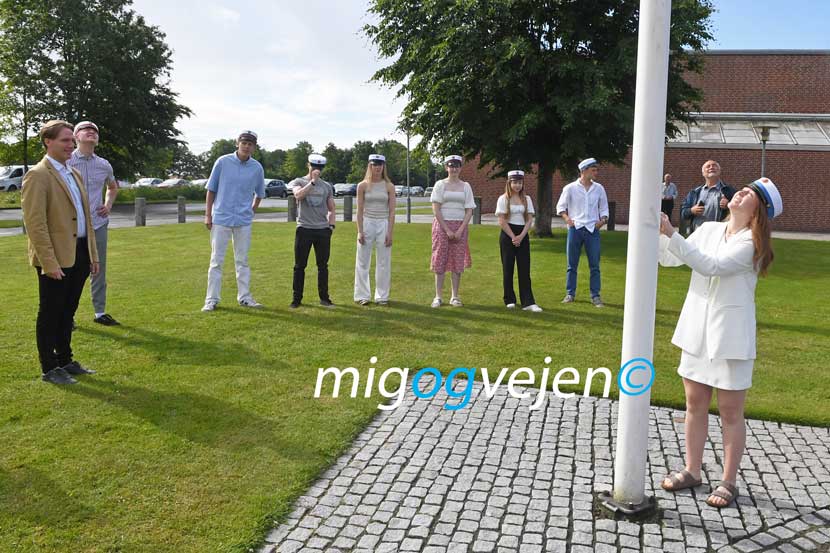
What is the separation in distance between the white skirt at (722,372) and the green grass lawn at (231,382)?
1860 millimetres

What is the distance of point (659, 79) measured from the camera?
3.62 meters

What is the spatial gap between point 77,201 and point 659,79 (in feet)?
17.0

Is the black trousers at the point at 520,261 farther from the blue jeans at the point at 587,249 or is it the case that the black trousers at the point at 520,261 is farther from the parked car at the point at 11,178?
the parked car at the point at 11,178

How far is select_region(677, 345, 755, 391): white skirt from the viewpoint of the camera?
3900mm

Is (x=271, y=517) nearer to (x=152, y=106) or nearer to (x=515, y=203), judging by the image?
(x=515, y=203)

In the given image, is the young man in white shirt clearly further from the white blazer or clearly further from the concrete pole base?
the concrete pole base

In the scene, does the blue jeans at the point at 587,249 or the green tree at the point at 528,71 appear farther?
the green tree at the point at 528,71

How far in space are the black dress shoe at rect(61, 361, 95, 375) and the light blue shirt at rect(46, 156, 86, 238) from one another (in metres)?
1.19

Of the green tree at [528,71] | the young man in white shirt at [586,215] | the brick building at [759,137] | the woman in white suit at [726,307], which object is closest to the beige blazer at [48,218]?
the woman in white suit at [726,307]

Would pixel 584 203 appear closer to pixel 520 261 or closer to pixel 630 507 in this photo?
pixel 520 261

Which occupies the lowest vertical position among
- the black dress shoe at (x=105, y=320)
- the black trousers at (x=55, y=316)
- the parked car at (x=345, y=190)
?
the black dress shoe at (x=105, y=320)

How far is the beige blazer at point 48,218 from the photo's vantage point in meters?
5.86

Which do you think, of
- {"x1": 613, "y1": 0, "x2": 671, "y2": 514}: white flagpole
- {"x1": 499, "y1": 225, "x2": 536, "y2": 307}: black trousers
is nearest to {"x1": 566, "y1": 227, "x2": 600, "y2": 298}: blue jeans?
{"x1": 499, "y1": 225, "x2": 536, "y2": 307}: black trousers

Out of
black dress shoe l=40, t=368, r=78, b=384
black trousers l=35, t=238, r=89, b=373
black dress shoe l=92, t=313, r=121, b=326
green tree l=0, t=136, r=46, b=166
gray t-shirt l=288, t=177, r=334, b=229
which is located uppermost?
green tree l=0, t=136, r=46, b=166
